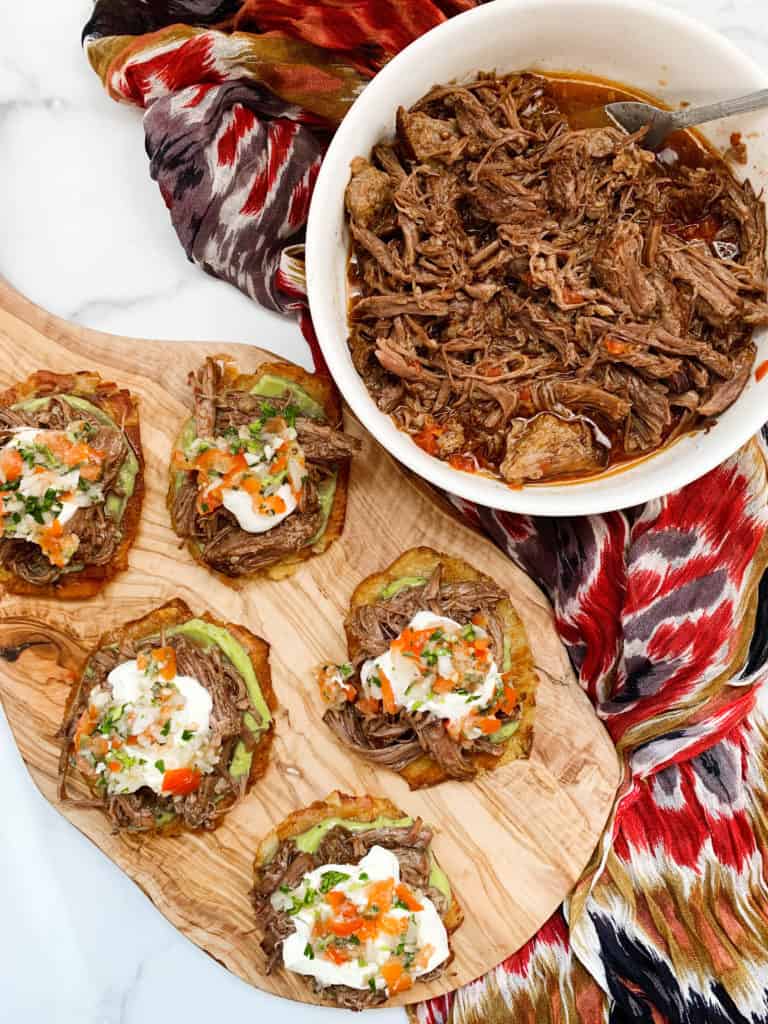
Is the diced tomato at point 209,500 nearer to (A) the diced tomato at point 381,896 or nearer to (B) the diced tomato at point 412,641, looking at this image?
(B) the diced tomato at point 412,641

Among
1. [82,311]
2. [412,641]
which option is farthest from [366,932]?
[82,311]

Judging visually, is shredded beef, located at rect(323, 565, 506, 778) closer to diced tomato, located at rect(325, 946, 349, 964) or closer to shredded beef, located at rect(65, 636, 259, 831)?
shredded beef, located at rect(65, 636, 259, 831)

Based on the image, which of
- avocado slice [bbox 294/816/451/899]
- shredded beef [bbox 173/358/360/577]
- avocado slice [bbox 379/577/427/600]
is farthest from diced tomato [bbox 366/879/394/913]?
shredded beef [bbox 173/358/360/577]

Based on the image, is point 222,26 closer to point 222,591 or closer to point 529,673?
point 222,591

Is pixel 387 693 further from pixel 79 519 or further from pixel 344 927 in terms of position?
pixel 79 519

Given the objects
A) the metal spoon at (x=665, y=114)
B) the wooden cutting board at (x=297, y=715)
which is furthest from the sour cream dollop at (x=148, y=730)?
the metal spoon at (x=665, y=114)

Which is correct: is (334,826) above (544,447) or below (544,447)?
below
